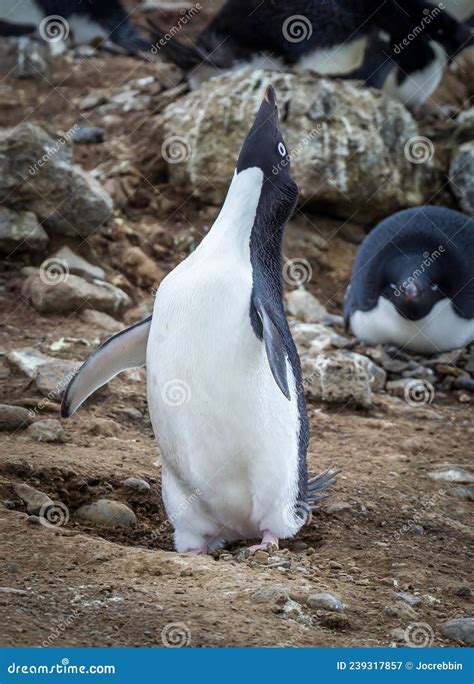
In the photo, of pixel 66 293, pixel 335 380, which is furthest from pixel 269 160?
pixel 66 293

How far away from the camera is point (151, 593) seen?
2518 millimetres

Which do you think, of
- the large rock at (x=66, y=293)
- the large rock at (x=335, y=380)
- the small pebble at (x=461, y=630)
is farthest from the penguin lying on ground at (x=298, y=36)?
the small pebble at (x=461, y=630)

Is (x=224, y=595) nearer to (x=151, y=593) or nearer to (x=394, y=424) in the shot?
(x=151, y=593)

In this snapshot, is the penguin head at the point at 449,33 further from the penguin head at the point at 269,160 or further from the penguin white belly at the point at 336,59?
the penguin head at the point at 269,160

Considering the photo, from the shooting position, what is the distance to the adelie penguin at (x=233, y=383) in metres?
3.08

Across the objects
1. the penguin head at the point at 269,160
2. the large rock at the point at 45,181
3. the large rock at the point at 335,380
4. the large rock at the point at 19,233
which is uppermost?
the penguin head at the point at 269,160

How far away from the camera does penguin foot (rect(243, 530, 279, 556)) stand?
10.1 feet

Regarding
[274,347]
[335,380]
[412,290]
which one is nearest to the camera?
[274,347]

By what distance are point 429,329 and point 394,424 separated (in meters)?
1.45

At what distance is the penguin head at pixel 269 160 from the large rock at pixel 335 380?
69.3 inches

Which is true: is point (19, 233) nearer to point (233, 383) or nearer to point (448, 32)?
point (233, 383)

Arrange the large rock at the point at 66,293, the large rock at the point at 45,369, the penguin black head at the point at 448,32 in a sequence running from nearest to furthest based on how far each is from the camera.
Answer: the large rock at the point at 45,369, the large rock at the point at 66,293, the penguin black head at the point at 448,32

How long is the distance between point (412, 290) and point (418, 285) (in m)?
0.07

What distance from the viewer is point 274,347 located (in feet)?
9.62
